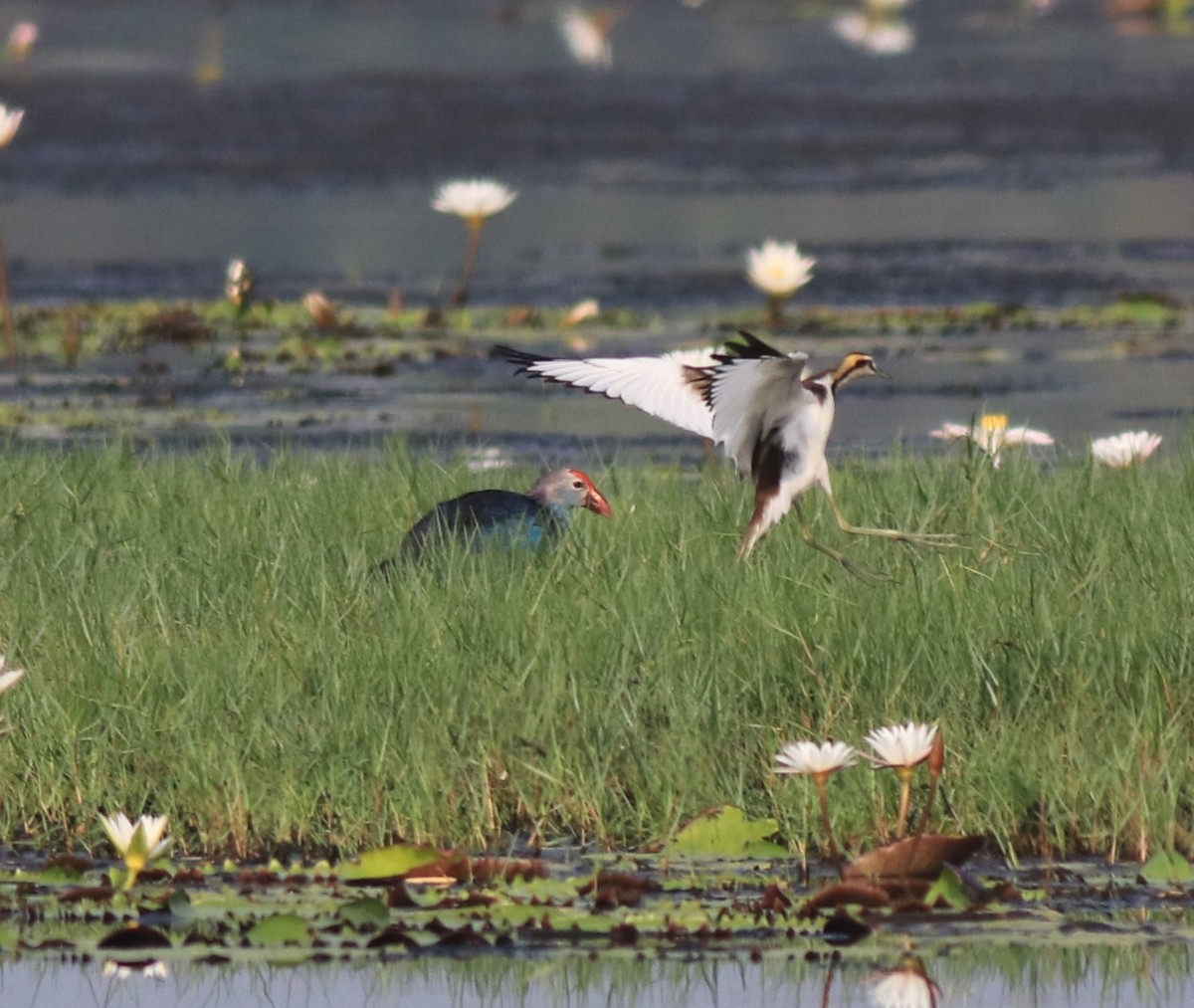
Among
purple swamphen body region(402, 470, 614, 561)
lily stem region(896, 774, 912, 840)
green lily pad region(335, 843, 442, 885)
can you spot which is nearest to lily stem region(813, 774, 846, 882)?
lily stem region(896, 774, 912, 840)

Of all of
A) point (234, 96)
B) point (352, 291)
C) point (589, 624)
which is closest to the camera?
point (589, 624)

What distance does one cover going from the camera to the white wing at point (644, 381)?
5.50 m

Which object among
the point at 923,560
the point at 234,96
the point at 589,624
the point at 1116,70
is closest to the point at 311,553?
the point at 589,624

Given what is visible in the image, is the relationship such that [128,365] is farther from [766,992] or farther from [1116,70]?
[1116,70]

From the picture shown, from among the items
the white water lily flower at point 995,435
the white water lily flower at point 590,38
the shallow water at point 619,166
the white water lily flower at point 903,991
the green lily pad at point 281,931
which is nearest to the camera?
the white water lily flower at point 903,991

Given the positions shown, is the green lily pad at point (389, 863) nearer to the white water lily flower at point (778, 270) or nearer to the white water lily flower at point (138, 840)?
the white water lily flower at point (138, 840)

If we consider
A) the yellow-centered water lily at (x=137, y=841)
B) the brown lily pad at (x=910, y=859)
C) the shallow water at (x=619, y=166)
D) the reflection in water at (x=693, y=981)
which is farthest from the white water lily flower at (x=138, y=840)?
the shallow water at (x=619, y=166)

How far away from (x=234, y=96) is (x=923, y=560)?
1768 cm

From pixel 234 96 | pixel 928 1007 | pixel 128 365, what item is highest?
pixel 234 96

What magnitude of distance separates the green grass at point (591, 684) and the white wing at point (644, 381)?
0.40 metres

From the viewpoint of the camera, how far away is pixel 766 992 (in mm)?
4051

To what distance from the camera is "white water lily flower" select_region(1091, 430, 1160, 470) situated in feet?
22.8

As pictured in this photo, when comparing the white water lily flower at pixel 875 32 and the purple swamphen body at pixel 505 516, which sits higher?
the white water lily flower at pixel 875 32

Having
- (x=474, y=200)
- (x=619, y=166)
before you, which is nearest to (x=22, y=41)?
(x=619, y=166)
